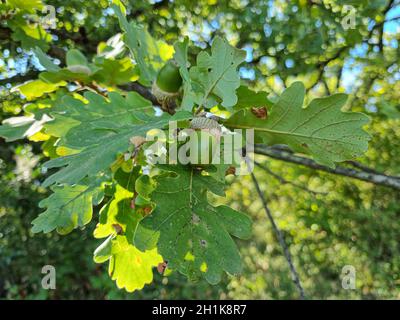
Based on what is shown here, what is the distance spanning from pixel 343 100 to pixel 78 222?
0.64m

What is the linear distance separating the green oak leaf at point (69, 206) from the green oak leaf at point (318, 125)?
0.38 meters

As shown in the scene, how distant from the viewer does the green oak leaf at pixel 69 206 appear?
1013 millimetres

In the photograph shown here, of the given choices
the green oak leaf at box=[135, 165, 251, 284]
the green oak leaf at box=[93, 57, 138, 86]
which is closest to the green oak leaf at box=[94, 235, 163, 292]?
the green oak leaf at box=[135, 165, 251, 284]

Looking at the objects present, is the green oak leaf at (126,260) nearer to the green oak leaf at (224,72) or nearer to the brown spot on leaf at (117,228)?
the brown spot on leaf at (117,228)

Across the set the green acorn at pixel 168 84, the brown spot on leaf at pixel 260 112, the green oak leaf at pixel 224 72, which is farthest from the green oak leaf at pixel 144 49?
the brown spot on leaf at pixel 260 112

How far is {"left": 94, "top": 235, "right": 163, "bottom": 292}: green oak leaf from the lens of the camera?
1.08m

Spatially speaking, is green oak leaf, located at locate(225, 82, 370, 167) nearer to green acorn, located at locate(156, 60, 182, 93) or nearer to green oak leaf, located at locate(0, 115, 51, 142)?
green acorn, located at locate(156, 60, 182, 93)

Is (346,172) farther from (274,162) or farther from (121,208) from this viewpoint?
(274,162)

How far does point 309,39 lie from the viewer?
6.63 ft

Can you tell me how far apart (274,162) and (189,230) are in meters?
2.58

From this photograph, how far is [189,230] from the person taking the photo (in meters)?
0.87

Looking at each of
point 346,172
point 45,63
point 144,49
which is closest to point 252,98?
point 144,49

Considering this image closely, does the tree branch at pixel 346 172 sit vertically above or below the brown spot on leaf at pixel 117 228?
above

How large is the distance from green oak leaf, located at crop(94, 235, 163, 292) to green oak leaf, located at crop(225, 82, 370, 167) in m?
0.42
